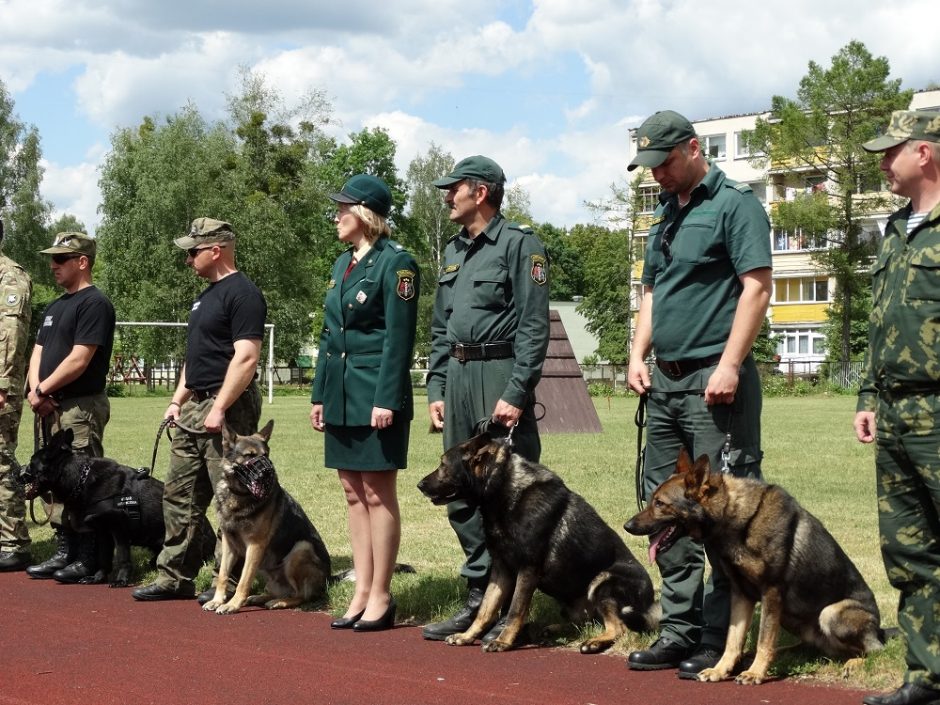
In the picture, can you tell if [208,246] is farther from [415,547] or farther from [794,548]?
[794,548]

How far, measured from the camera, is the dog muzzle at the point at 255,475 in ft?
24.0

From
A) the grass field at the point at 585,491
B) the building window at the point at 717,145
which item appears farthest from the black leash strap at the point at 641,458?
the building window at the point at 717,145

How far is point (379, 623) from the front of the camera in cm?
682

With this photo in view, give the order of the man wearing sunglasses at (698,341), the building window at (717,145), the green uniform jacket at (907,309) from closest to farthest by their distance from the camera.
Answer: the green uniform jacket at (907,309), the man wearing sunglasses at (698,341), the building window at (717,145)

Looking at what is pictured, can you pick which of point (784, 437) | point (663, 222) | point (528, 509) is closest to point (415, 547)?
point (528, 509)

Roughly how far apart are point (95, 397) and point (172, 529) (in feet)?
5.06

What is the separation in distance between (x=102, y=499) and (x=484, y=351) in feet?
11.5

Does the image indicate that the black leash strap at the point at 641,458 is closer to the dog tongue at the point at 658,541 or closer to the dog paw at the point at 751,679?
the dog tongue at the point at 658,541

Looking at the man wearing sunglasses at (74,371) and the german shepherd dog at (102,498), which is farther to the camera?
the man wearing sunglasses at (74,371)

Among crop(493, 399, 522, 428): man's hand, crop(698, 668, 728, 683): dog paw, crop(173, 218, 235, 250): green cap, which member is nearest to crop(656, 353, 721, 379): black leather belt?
crop(493, 399, 522, 428): man's hand

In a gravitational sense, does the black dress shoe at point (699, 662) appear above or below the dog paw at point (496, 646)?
above

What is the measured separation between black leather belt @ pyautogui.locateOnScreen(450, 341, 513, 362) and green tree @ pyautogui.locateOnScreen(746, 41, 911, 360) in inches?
1935

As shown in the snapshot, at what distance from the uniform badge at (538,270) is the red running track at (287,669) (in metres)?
1.96

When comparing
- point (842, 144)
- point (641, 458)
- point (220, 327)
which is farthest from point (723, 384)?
point (842, 144)
